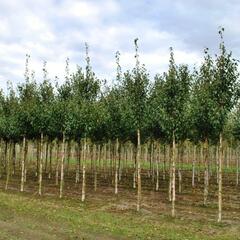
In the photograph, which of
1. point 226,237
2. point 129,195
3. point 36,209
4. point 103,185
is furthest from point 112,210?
point 103,185

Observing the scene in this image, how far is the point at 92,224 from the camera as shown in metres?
23.7

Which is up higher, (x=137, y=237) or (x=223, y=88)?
(x=223, y=88)

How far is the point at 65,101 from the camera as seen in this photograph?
38.0 meters

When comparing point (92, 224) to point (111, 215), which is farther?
point (111, 215)

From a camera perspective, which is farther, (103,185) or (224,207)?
(103,185)

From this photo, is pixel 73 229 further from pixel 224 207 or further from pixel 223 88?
pixel 224 207

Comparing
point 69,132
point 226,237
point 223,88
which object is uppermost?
point 223,88

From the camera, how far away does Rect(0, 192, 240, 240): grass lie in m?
21.2

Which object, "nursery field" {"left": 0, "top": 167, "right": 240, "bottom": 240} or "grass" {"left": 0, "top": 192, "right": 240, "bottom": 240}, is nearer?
"grass" {"left": 0, "top": 192, "right": 240, "bottom": 240}

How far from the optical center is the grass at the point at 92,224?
2117cm

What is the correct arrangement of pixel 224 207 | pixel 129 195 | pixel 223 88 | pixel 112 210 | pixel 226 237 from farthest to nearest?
pixel 129 195, pixel 224 207, pixel 112 210, pixel 223 88, pixel 226 237

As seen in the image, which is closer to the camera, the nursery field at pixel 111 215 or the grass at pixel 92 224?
the grass at pixel 92 224

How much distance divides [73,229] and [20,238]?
3.22 m

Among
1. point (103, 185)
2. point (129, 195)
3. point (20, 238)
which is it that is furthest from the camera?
point (103, 185)
